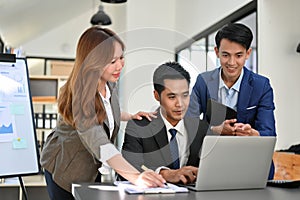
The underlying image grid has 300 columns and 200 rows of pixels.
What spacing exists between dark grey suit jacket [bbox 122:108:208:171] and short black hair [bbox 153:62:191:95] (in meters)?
0.12

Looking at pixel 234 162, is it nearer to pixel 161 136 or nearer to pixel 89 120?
pixel 161 136

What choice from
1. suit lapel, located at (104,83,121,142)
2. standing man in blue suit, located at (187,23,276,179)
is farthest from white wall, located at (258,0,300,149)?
suit lapel, located at (104,83,121,142)

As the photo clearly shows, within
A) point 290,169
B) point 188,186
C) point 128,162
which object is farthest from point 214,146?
point 290,169

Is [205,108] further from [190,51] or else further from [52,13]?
[52,13]

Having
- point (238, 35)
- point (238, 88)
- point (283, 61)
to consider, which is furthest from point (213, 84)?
point (283, 61)

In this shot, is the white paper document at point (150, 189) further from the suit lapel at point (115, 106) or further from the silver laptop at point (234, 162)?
the suit lapel at point (115, 106)

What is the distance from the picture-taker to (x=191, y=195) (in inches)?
54.4

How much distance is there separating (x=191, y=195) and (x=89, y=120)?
461mm

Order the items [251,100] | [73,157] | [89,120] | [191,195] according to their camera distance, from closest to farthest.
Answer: [191,195]
[89,120]
[73,157]
[251,100]

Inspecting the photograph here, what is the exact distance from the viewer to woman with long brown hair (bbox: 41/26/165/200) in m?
1.56

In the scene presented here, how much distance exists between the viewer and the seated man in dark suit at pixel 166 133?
1589 millimetres

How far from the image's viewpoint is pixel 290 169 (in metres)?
2.75

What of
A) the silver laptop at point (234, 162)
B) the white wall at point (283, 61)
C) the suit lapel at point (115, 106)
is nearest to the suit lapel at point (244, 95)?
the silver laptop at point (234, 162)

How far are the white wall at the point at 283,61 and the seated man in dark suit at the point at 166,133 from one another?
2.10 m
